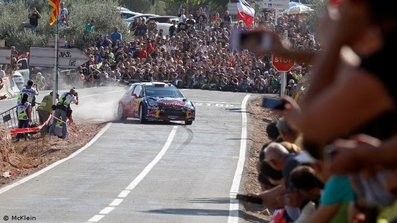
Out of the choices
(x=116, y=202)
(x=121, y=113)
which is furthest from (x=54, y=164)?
(x=121, y=113)

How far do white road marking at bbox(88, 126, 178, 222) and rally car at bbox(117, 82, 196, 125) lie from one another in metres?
0.90

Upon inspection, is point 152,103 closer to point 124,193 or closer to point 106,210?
point 124,193

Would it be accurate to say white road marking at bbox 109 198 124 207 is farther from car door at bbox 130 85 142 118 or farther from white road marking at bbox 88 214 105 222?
car door at bbox 130 85 142 118

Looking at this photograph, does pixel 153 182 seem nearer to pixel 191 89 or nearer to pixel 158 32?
pixel 191 89

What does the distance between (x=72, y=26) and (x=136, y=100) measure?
83.4 feet

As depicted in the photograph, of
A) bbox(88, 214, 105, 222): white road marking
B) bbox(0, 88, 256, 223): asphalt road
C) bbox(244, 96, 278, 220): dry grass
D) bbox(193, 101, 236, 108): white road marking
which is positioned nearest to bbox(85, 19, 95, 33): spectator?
bbox(244, 96, 278, 220): dry grass

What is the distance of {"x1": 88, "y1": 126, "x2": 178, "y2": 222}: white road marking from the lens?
19237mm

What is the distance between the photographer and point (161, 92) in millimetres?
41250

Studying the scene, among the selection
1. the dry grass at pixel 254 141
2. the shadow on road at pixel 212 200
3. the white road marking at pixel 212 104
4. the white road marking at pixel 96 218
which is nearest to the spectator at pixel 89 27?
the dry grass at pixel 254 141

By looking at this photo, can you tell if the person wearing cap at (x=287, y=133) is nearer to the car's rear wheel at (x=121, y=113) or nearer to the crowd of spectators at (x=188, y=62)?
the car's rear wheel at (x=121, y=113)

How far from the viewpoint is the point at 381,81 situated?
3.34m

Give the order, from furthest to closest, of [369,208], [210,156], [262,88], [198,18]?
[198,18], [262,88], [210,156], [369,208]

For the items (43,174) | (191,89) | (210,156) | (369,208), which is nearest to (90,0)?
(191,89)

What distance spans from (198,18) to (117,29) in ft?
20.1
